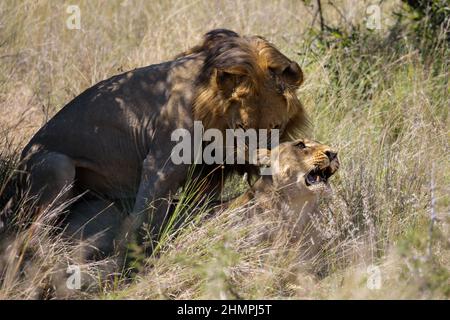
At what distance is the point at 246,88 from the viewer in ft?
17.7

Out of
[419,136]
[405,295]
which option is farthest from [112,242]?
[419,136]

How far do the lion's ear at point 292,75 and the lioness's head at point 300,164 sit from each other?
1.31 ft

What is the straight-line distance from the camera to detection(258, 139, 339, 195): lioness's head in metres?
5.34

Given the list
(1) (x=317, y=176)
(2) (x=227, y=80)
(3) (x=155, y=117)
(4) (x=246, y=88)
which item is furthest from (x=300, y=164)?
(3) (x=155, y=117)

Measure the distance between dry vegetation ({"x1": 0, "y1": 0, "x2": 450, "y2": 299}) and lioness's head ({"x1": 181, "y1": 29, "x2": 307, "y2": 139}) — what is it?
1.88ft

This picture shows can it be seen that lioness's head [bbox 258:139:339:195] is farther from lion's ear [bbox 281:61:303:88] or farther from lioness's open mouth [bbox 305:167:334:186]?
lion's ear [bbox 281:61:303:88]

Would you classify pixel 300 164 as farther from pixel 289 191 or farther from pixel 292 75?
pixel 292 75

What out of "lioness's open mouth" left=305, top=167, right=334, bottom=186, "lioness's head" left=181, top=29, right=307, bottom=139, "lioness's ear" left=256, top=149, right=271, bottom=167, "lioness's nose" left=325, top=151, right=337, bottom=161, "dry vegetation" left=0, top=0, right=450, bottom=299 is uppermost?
"lioness's head" left=181, top=29, right=307, bottom=139

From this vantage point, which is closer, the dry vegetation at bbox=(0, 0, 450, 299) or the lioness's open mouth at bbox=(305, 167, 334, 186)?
the dry vegetation at bbox=(0, 0, 450, 299)

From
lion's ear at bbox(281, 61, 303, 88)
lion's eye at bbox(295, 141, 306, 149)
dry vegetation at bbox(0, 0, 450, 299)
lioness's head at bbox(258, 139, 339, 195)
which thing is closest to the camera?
dry vegetation at bbox(0, 0, 450, 299)

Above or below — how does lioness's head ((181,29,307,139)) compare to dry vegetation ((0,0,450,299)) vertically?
above

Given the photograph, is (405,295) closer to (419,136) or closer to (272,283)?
(272,283)

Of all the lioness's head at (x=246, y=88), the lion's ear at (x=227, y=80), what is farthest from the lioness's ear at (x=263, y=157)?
the lion's ear at (x=227, y=80)

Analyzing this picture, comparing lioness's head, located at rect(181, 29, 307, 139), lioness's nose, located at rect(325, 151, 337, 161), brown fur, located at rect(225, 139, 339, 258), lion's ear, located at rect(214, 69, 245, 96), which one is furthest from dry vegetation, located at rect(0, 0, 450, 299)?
lion's ear, located at rect(214, 69, 245, 96)
